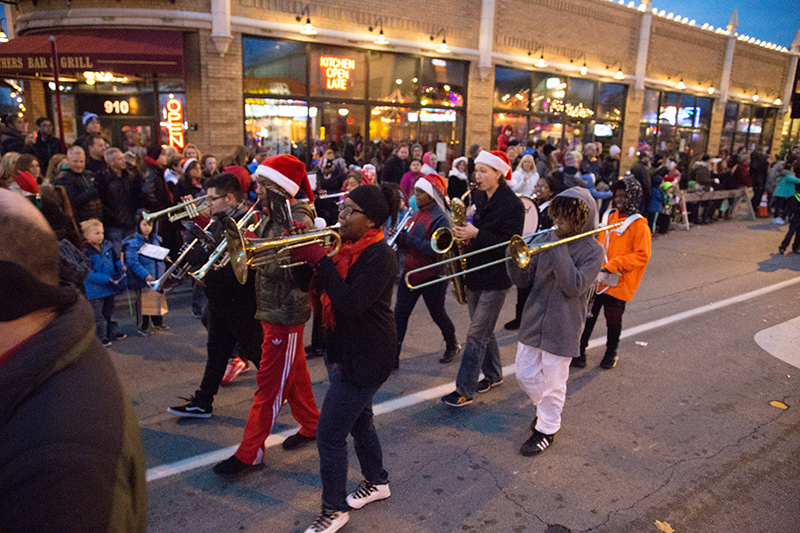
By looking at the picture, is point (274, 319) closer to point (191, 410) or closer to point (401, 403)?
point (191, 410)

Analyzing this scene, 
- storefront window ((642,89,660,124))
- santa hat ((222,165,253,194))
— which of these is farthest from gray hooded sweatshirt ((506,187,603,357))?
→ storefront window ((642,89,660,124))

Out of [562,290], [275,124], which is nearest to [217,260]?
[562,290]

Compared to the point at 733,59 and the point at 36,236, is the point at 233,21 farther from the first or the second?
the point at 733,59

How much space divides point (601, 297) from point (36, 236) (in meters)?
5.32

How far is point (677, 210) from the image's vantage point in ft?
52.1

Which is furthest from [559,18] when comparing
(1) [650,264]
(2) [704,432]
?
(2) [704,432]

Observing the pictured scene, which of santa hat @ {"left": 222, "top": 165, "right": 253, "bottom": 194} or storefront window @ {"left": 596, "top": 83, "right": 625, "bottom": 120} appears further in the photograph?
storefront window @ {"left": 596, "top": 83, "right": 625, "bottom": 120}

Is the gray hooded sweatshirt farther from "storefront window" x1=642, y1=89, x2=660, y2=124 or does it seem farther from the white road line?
"storefront window" x1=642, y1=89, x2=660, y2=124

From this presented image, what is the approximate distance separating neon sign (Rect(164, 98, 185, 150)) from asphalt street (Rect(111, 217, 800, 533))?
6.66 meters

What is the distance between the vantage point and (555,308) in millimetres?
3949

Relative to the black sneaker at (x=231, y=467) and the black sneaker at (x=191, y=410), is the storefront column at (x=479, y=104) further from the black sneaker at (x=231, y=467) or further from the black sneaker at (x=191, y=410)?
the black sneaker at (x=231, y=467)

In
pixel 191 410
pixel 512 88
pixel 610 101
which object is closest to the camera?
pixel 191 410

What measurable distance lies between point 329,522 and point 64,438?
2.27 meters

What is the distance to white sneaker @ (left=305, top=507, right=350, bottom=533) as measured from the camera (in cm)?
312
